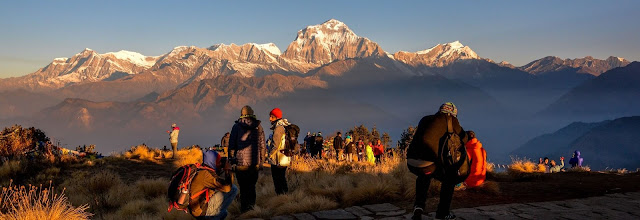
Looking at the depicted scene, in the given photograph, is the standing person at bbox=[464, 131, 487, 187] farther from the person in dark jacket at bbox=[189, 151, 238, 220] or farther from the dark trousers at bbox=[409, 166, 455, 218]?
the person in dark jacket at bbox=[189, 151, 238, 220]

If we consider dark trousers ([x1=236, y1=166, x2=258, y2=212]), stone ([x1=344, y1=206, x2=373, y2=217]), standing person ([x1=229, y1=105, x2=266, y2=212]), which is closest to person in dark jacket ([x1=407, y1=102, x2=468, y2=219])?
stone ([x1=344, y1=206, x2=373, y2=217])

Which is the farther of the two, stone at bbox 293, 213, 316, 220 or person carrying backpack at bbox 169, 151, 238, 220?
stone at bbox 293, 213, 316, 220

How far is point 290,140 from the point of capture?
885 centimetres

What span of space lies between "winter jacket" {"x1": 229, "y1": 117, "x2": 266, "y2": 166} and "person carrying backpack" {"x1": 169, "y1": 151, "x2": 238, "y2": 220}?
1525 mm

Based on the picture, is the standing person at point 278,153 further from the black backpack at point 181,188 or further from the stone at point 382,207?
the black backpack at point 181,188

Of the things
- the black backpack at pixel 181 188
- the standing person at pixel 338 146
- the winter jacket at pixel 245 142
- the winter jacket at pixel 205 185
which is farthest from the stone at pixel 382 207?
the standing person at pixel 338 146

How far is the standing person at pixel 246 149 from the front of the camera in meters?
7.16

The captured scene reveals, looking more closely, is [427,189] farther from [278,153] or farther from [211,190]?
[278,153]

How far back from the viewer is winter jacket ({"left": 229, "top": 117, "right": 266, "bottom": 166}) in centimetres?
714

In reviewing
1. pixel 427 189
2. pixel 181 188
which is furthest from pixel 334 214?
pixel 181 188

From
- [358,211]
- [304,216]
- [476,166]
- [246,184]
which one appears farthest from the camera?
[246,184]

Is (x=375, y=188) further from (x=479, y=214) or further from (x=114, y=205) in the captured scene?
(x=114, y=205)

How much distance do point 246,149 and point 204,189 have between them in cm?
190

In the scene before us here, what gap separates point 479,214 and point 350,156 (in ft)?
40.1
